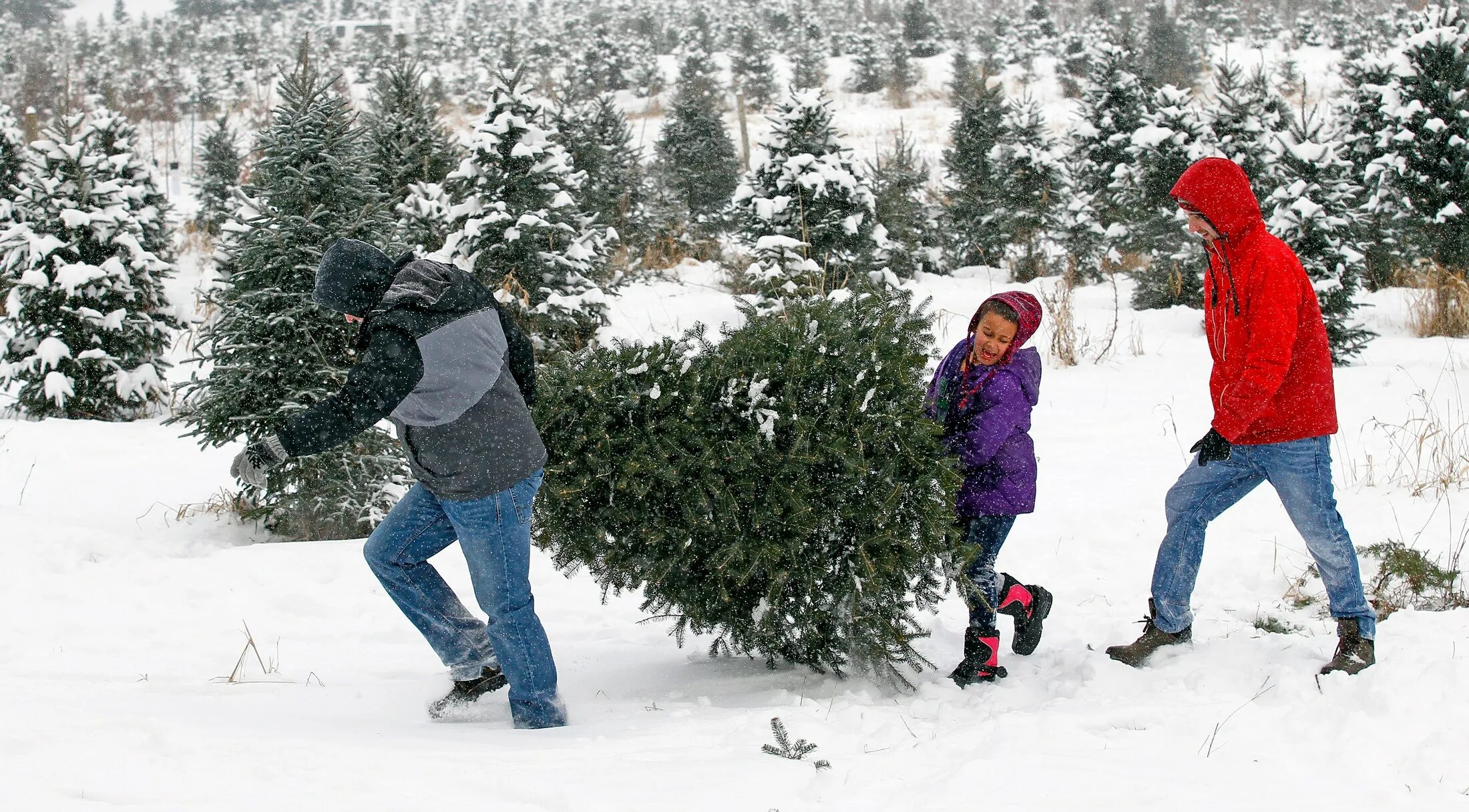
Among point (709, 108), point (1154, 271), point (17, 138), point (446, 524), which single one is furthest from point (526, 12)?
point (446, 524)

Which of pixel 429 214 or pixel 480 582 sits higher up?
pixel 429 214

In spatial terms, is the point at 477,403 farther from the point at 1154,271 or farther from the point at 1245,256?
A: the point at 1154,271

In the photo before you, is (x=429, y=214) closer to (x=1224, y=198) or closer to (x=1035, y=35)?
(x=1224, y=198)

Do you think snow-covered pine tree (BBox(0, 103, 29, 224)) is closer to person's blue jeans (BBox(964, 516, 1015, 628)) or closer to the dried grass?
person's blue jeans (BBox(964, 516, 1015, 628))

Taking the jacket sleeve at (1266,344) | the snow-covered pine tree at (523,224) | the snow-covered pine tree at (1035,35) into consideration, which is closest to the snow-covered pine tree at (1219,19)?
the snow-covered pine tree at (1035,35)

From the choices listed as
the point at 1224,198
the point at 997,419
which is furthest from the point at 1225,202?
the point at 997,419

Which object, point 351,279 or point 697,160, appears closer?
point 351,279

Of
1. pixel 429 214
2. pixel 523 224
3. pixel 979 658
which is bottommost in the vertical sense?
pixel 979 658

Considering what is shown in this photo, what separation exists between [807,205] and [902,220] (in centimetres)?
228

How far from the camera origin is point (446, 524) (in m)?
3.52

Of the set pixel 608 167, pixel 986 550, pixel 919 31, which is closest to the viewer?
pixel 986 550

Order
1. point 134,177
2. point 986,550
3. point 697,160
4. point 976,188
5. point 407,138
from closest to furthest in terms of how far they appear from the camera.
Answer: point 986,550
point 407,138
point 134,177
point 976,188
point 697,160

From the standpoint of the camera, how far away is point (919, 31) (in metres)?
42.6

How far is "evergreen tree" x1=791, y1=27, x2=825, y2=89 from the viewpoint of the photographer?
1346 inches
